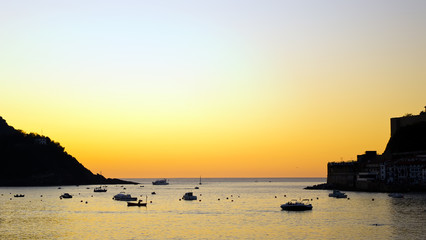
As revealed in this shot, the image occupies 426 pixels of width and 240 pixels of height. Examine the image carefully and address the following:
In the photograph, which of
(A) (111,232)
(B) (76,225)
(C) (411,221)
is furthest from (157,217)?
(C) (411,221)

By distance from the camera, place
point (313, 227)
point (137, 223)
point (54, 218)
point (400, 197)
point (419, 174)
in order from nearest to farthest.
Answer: point (313, 227) → point (137, 223) → point (54, 218) → point (400, 197) → point (419, 174)

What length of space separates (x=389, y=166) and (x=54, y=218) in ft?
427

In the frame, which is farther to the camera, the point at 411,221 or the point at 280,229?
the point at 411,221

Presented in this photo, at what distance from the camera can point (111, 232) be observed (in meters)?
76.1

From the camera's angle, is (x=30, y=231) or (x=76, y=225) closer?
(x=30, y=231)

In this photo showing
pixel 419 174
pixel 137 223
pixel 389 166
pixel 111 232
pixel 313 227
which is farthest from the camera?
pixel 389 166

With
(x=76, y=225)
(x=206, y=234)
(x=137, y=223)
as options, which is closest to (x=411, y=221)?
(x=206, y=234)

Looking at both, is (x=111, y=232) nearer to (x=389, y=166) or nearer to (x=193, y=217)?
(x=193, y=217)

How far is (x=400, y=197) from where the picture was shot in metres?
150

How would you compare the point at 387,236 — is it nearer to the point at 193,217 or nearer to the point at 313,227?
the point at 313,227

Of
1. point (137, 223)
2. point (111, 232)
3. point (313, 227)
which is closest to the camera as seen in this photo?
point (111, 232)

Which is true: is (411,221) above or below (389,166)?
below

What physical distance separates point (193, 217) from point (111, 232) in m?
25.9

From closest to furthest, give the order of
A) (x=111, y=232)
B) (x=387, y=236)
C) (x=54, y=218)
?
(x=387, y=236) → (x=111, y=232) → (x=54, y=218)
